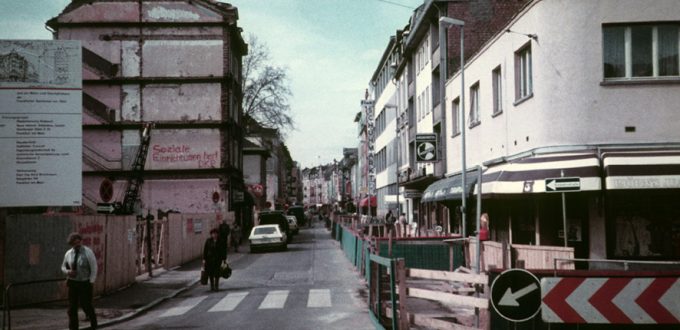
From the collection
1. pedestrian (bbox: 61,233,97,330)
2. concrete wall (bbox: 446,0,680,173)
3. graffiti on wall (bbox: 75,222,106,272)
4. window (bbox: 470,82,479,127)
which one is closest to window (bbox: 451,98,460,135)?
window (bbox: 470,82,479,127)

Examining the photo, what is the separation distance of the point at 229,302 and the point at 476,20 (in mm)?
21327

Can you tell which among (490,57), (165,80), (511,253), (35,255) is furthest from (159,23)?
(511,253)

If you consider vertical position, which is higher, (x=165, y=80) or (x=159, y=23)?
(x=159, y=23)

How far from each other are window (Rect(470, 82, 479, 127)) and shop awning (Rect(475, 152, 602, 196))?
846 centimetres

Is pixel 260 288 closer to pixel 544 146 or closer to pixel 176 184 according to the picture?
pixel 544 146

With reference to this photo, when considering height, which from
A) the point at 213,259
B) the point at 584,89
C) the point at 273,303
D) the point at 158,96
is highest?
the point at 158,96

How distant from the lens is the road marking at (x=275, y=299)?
1642 cm

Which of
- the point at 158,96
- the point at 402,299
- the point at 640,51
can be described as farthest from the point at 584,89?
the point at 158,96

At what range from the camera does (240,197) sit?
4884 cm

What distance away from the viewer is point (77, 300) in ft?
43.2

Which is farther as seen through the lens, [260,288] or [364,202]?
[364,202]

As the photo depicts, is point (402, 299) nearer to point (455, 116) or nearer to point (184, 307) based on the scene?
point (184, 307)

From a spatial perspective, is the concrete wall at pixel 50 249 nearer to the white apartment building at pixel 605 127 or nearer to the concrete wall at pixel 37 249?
the concrete wall at pixel 37 249

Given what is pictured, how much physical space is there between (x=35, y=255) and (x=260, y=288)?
629 centimetres
